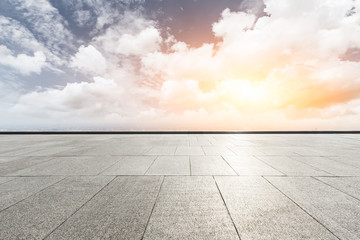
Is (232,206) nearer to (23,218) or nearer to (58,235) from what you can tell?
(58,235)

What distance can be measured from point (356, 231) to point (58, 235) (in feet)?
17.2

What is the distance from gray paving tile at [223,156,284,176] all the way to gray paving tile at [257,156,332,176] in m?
0.37

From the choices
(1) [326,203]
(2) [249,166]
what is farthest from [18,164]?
(1) [326,203]

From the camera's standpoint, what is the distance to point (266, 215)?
10.2 feet

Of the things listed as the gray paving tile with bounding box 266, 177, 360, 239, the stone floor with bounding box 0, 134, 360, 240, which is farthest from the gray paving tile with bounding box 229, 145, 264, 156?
the gray paving tile with bounding box 266, 177, 360, 239

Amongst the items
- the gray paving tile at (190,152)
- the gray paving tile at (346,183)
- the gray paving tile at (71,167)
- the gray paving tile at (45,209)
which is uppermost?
the gray paving tile at (190,152)

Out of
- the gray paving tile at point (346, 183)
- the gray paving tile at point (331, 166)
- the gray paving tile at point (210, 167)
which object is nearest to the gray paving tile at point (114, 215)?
the gray paving tile at point (210, 167)

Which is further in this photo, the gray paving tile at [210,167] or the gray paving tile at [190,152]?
the gray paving tile at [190,152]

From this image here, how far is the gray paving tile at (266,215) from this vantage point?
2621 mm

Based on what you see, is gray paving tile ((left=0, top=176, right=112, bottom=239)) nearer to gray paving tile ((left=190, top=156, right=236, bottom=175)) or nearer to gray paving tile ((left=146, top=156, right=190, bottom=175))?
gray paving tile ((left=146, top=156, right=190, bottom=175))

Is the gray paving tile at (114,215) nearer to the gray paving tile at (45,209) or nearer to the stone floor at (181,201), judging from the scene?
the stone floor at (181,201)

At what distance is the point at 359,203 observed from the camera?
3584 millimetres

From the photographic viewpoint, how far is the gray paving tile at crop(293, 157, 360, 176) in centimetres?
555

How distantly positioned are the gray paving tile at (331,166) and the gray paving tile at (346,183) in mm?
473
